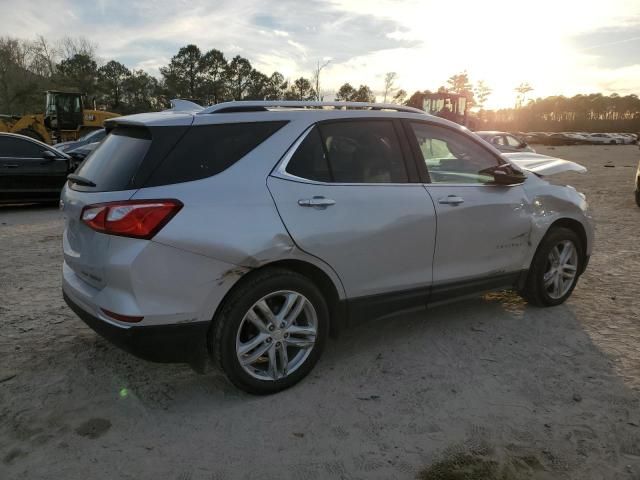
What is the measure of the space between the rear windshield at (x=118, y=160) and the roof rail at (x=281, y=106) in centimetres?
43

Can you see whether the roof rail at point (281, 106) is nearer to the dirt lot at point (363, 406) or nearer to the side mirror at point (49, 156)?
the dirt lot at point (363, 406)

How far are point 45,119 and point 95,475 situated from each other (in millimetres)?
24568

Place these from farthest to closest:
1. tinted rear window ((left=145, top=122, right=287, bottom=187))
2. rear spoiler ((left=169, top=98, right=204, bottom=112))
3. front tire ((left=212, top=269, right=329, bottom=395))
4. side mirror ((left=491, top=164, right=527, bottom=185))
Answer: side mirror ((left=491, top=164, right=527, bottom=185)), rear spoiler ((left=169, top=98, right=204, bottom=112)), front tire ((left=212, top=269, right=329, bottom=395)), tinted rear window ((left=145, top=122, right=287, bottom=187))

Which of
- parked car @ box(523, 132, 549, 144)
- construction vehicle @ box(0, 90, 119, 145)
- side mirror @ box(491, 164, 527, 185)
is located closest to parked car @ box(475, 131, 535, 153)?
side mirror @ box(491, 164, 527, 185)

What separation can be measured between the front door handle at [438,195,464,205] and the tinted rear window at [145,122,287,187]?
4.24 feet

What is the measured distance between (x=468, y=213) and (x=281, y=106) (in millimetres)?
1559

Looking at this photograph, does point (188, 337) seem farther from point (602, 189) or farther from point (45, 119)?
point (45, 119)

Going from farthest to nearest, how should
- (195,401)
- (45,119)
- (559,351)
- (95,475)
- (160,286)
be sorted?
(45,119) → (559,351) → (195,401) → (160,286) → (95,475)

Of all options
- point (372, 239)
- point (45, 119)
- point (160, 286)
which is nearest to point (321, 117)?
point (372, 239)

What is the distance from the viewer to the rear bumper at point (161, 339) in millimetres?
2633

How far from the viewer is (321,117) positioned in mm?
3244

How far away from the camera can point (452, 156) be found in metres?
3.93

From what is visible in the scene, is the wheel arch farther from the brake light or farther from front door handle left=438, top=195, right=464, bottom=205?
front door handle left=438, top=195, right=464, bottom=205

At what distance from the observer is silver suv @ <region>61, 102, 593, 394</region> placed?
2.63 m
